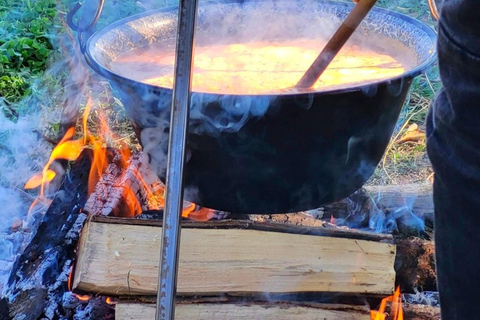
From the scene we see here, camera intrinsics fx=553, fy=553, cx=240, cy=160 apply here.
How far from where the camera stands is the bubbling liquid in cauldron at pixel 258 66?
1517 millimetres

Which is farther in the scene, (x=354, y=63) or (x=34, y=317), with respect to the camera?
(x=354, y=63)

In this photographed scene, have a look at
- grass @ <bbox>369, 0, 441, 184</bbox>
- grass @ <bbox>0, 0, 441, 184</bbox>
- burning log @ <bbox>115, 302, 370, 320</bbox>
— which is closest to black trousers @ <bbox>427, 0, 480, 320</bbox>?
burning log @ <bbox>115, 302, 370, 320</bbox>

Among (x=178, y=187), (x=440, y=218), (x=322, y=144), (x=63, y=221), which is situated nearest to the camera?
(x=440, y=218)

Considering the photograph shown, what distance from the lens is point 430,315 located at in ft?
5.27


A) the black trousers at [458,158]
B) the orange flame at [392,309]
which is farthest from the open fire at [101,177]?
the black trousers at [458,158]

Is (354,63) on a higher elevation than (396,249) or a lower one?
higher

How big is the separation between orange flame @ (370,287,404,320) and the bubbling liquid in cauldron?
66 centimetres

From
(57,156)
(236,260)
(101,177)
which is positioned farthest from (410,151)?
(57,156)

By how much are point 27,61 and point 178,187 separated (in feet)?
8.46

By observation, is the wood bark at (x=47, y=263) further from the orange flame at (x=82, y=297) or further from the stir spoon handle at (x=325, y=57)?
the stir spoon handle at (x=325, y=57)

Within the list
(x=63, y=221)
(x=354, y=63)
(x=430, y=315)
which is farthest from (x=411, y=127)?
(x=63, y=221)

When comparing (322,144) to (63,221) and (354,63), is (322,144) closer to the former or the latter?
(354,63)

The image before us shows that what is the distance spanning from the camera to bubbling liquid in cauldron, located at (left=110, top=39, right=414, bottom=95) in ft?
4.98

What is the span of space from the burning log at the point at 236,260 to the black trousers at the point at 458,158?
0.76m
